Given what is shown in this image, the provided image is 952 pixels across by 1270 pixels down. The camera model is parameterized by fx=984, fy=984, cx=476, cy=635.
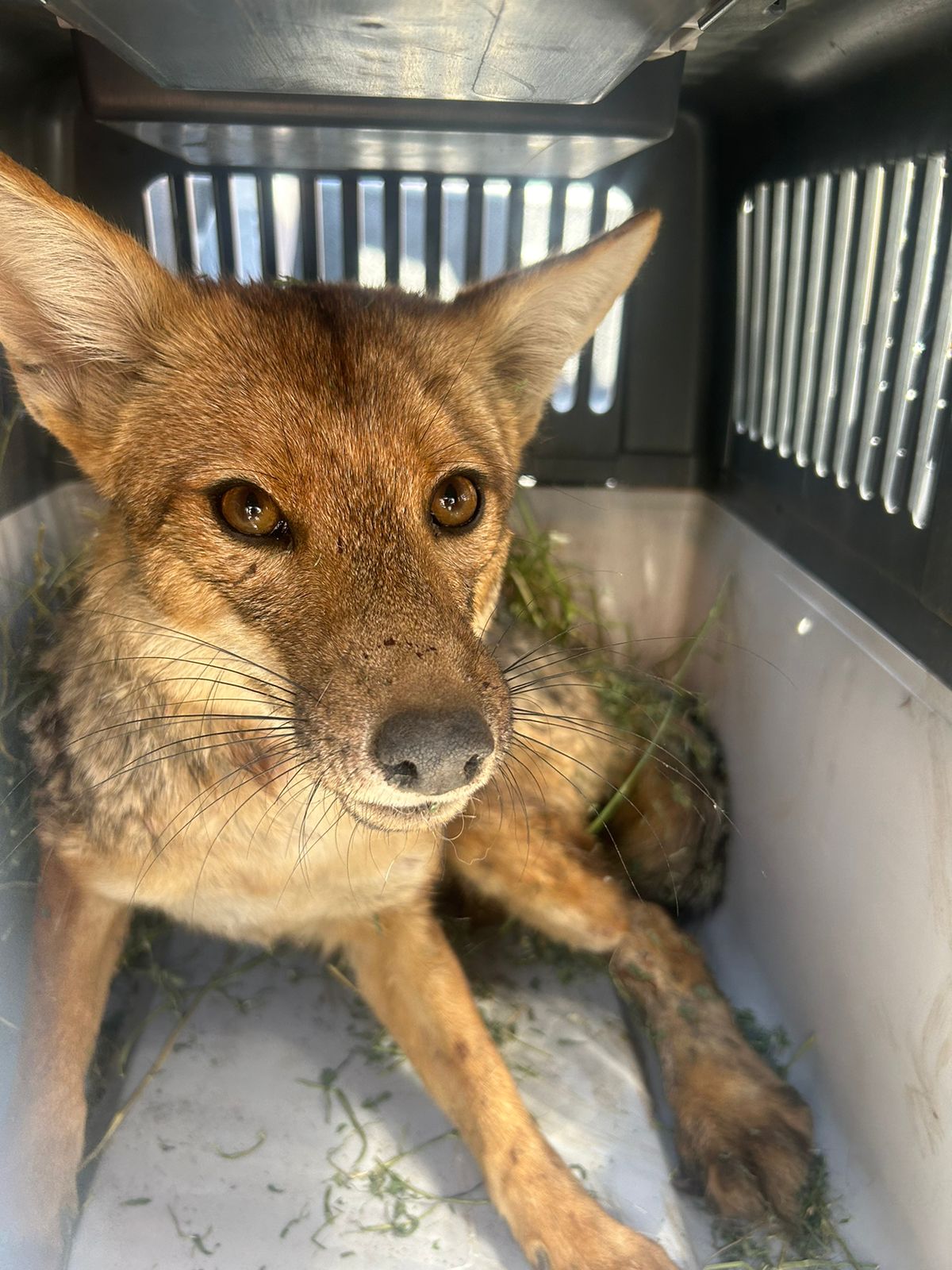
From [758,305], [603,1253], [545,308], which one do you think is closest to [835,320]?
[758,305]

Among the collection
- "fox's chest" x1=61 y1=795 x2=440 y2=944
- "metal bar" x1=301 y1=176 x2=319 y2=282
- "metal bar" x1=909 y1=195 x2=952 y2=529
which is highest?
"metal bar" x1=301 y1=176 x2=319 y2=282

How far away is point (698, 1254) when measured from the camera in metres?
1.94

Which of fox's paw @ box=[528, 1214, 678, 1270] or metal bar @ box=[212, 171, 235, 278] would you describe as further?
metal bar @ box=[212, 171, 235, 278]

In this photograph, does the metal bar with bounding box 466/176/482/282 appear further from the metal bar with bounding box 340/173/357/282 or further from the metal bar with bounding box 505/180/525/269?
the metal bar with bounding box 340/173/357/282

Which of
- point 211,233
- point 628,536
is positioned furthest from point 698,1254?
point 211,233

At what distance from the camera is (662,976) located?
2420 millimetres

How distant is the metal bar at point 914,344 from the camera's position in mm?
1811

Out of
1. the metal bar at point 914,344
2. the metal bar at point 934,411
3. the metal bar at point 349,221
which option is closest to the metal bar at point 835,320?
the metal bar at point 914,344

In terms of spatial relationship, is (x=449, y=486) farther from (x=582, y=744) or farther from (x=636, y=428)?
(x=636, y=428)

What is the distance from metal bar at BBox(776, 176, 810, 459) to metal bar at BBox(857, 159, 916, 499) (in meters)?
0.36

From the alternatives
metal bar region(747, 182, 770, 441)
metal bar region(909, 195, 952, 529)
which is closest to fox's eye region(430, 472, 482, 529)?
metal bar region(909, 195, 952, 529)

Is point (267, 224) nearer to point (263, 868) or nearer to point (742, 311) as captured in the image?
point (742, 311)

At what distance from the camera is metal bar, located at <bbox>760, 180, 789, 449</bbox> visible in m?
2.40

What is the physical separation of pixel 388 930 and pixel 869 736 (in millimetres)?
1135
